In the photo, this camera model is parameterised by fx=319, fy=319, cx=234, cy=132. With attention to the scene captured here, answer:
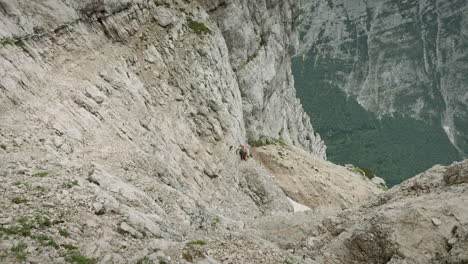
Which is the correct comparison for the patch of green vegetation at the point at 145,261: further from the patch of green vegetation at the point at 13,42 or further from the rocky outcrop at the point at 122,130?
the patch of green vegetation at the point at 13,42

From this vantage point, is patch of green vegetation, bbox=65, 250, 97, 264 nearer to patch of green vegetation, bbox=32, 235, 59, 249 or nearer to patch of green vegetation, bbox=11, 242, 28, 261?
patch of green vegetation, bbox=32, 235, 59, 249

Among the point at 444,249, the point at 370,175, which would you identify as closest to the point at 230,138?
the point at 444,249

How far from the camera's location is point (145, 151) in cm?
2547

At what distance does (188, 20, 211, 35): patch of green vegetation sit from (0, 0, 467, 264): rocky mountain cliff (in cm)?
18

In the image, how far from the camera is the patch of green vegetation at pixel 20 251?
977cm

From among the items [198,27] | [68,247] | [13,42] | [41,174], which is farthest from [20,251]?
[198,27]

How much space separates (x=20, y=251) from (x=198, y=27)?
3702 cm

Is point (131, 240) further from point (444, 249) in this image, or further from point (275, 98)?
point (275, 98)

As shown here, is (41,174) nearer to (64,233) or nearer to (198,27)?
(64,233)

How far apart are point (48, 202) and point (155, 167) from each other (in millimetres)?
10706

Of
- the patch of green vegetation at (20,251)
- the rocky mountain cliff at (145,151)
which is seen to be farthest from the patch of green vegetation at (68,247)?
the patch of green vegetation at (20,251)

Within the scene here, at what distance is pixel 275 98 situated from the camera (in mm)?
75750

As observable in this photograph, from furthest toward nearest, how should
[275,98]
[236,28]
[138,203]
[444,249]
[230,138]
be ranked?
[275,98] → [236,28] → [230,138] → [138,203] → [444,249]

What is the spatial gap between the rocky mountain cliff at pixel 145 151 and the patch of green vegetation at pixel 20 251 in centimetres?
3
